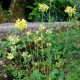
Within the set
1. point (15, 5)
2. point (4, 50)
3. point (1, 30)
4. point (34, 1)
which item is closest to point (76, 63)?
point (4, 50)

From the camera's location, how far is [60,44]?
10.7ft

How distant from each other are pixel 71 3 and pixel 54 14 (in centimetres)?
120

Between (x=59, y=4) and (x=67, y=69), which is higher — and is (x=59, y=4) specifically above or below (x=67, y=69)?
above

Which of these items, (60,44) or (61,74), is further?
(60,44)

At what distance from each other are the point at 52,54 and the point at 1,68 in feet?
3.58

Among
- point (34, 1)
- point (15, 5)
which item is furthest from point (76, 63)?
point (34, 1)

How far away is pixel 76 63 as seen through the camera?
2377mm

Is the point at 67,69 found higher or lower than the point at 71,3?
lower

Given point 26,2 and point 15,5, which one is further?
point 26,2

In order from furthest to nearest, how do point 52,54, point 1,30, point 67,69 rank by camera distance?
point 1,30, point 52,54, point 67,69

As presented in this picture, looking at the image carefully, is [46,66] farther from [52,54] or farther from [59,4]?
[59,4]

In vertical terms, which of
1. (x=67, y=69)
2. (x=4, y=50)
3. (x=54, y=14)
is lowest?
(x=67, y=69)

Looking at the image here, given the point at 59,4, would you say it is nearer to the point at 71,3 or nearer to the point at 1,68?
the point at 71,3

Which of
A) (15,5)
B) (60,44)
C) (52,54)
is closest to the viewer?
(52,54)
